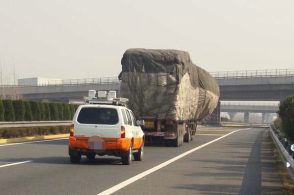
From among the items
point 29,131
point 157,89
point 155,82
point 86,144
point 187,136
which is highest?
point 155,82

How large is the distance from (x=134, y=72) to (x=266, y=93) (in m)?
54.2

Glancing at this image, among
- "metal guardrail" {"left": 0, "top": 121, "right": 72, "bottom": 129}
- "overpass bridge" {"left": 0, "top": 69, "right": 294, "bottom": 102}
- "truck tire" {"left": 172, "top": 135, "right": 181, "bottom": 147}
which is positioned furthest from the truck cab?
"overpass bridge" {"left": 0, "top": 69, "right": 294, "bottom": 102}

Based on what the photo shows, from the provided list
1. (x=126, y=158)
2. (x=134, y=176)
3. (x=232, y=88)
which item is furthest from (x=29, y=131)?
(x=232, y=88)

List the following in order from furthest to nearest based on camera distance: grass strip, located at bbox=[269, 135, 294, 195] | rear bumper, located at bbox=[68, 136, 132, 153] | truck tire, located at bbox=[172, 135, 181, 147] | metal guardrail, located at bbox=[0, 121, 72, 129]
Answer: metal guardrail, located at bbox=[0, 121, 72, 129]
truck tire, located at bbox=[172, 135, 181, 147]
rear bumper, located at bbox=[68, 136, 132, 153]
grass strip, located at bbox=[269, 135, 294, 195]

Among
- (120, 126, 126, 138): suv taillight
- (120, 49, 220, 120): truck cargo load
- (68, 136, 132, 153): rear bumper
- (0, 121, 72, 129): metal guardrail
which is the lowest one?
(0, 121, 72, 129): metal guardrail

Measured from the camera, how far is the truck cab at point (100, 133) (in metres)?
15.0

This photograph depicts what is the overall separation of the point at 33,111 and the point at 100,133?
21051 mm

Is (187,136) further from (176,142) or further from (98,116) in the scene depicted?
(98,116)

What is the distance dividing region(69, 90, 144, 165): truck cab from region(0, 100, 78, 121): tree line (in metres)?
16.0

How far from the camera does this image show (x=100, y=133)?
1505 cm

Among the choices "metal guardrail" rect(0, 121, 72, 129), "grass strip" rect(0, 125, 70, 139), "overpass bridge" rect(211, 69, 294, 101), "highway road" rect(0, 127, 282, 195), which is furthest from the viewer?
"overpass bridge" rect(211, 69, 294, 101)

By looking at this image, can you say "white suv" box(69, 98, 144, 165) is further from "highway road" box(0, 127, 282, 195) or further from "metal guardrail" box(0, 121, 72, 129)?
"metal guardrail" box(0, 121, 72, 129)

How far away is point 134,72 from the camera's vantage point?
24.4 m

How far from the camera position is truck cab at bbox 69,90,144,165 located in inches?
591
